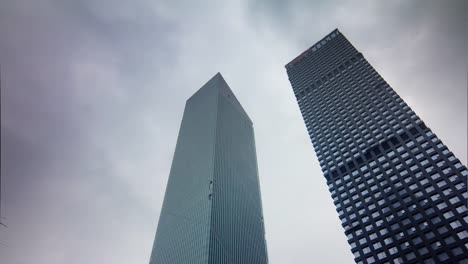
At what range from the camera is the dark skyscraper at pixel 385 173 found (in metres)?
79.1

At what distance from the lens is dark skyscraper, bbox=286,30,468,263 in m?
79.1

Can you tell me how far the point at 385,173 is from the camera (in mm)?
101312

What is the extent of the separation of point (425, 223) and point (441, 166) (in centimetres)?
2057

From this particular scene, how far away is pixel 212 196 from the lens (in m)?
114

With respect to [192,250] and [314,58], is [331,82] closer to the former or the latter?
[314,58]

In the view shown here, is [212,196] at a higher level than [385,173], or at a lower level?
higher

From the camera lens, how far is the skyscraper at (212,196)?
104312 mm

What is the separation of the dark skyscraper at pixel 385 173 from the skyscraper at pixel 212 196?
40505 millimetres

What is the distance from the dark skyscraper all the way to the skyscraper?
133ft

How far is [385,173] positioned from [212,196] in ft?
207

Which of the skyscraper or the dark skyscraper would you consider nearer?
the dark skyscraper

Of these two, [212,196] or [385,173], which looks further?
[212,196]

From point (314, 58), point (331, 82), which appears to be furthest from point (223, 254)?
point (314, 58)

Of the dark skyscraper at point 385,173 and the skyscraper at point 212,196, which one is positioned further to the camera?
the skyscraper at point 212,196
